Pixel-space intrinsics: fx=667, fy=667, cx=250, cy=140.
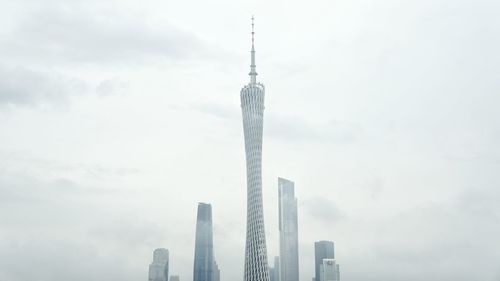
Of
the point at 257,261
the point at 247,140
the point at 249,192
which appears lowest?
the point at 257,261

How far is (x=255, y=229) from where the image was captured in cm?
19162

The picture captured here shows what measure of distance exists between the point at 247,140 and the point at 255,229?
85.0ft

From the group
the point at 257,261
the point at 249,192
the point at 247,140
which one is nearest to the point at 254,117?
the point at 247,140

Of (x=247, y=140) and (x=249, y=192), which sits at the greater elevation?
(x=247, y=140)

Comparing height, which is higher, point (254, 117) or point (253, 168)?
point (254, 117)

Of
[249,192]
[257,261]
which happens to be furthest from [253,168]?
[257,261]

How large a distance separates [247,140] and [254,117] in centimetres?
755

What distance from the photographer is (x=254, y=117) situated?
198 meters

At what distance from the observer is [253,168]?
193 meters

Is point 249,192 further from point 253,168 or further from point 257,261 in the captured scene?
→ point 257,261

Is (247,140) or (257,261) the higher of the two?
(247,140)

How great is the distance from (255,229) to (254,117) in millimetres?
32955

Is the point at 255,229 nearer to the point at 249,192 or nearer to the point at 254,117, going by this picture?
the point at 249,192

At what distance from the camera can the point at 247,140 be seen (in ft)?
641
